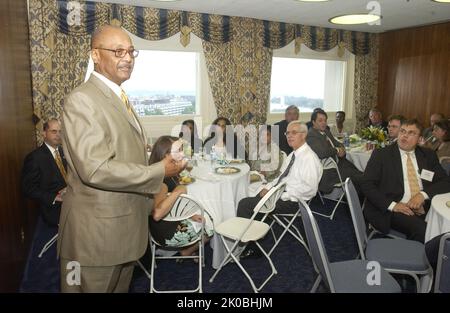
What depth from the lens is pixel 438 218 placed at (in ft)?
7.79

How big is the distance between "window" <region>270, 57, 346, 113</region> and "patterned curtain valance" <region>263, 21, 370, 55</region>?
1.38 ft

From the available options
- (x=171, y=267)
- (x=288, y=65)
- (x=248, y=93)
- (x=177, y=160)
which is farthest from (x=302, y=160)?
(x=288, y=65)

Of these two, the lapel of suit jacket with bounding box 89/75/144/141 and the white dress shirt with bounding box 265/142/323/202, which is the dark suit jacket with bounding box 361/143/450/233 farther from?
the lapel of suit jacket with bounding box 89/75/144/141

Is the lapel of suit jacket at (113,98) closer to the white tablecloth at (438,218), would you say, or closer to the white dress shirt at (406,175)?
the white tablecloth at (438,218)

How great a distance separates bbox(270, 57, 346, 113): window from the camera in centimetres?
759

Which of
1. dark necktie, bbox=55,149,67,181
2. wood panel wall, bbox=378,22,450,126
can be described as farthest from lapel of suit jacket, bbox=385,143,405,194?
wood panel wall, bbox=378,22,450,126

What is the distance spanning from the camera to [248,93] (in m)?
6.81

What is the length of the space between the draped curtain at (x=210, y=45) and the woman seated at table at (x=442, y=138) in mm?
3144

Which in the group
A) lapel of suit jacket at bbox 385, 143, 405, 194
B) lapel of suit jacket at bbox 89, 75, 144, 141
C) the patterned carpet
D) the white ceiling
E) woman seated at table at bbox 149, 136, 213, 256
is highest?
the white ceiling

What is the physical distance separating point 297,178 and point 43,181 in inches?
97.6

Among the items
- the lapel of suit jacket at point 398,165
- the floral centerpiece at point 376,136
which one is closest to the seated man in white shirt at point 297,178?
the lapel of suit jacket at point 398,165

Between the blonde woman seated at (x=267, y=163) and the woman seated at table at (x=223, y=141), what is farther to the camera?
the woman seated at table at (x=223, y=141)

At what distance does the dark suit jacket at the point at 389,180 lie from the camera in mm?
3049

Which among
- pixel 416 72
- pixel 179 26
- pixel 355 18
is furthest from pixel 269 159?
pixel 416 72
